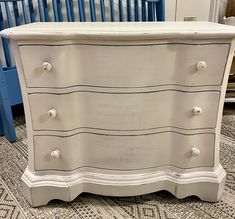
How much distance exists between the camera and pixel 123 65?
100 centimetres

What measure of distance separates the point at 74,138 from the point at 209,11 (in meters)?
1.94

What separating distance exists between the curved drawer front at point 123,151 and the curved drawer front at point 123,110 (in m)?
0.06

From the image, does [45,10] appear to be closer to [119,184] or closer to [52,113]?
[52,113]

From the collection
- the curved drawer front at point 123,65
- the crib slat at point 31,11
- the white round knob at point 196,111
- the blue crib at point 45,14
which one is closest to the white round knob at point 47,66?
the curved drawer front at point 123,65

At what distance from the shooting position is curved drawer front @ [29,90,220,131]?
1046 millimetres

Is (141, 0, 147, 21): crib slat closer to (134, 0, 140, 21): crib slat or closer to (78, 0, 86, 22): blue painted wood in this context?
(134, 0, 140, 21): crib slat

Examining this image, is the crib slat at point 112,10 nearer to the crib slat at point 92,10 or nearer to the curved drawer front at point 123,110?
the crib slat at point 92,10

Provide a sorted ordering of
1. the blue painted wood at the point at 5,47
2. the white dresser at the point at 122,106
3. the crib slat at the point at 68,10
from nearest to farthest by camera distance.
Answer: the white dresser at the point at 122,106, the blue painted wood at the point at 5,47, the crib slat at the point at 68,10

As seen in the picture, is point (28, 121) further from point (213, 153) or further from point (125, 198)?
point (213, 153)

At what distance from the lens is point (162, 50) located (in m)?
0.98

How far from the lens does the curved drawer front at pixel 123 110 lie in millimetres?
1046

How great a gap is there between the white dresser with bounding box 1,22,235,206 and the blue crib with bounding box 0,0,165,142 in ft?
2.36

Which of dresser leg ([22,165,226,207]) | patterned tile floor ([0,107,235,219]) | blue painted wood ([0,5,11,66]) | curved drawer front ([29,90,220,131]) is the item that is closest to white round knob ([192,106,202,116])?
curved drawer front ([29,90,220,131])

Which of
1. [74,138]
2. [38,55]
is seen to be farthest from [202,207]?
[38,55]
